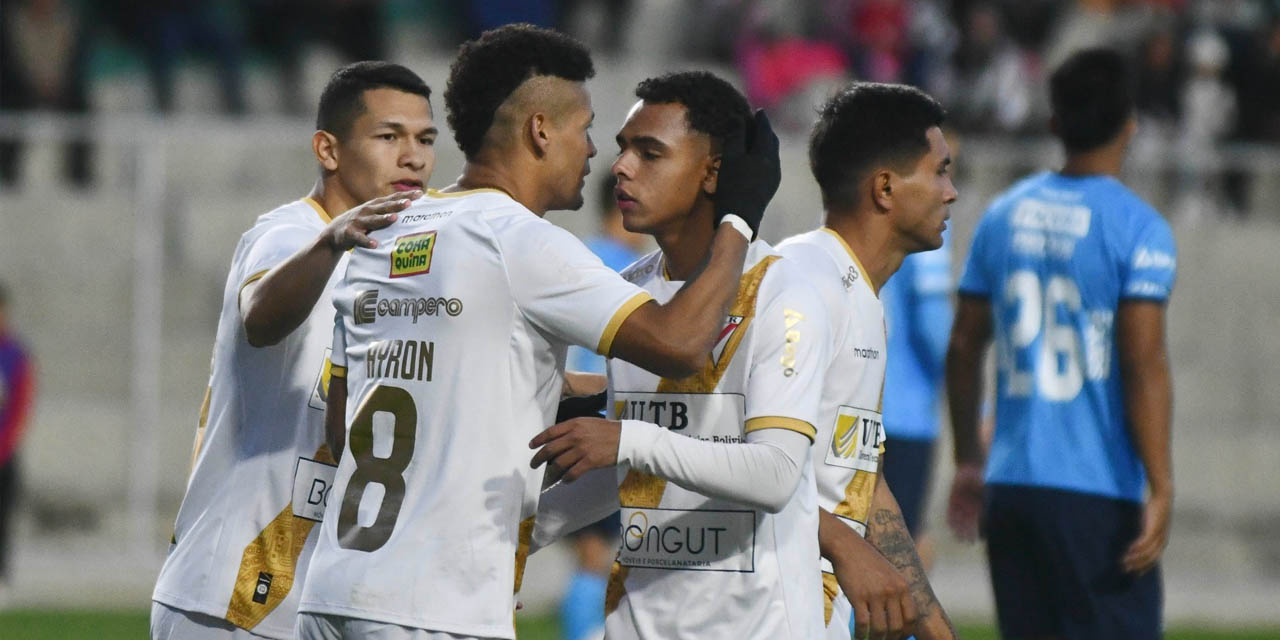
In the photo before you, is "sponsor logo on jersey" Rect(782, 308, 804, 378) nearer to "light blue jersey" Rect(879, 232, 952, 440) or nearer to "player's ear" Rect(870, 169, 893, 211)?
"player's ear" Rect(870, 169, 893, 211)

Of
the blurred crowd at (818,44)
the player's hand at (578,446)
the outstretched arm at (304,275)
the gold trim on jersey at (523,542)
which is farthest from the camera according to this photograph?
the blurred crowd at (818,44)

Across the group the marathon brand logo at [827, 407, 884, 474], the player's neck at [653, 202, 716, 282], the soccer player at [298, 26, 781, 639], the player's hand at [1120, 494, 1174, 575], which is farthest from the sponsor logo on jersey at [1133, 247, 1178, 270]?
the soccer player at [298, 26, 781, 639]

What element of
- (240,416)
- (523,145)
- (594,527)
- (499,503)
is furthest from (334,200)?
(594,527)

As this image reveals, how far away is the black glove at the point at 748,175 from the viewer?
14.5 ft

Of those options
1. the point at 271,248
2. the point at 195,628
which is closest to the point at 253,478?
the point at 195,628

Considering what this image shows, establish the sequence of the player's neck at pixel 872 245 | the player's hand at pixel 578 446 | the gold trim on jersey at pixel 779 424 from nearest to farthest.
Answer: the player's hand at pixel 578 446, the gold trim on jersey at pixel 779 424, the player's neck at pixel 872 245

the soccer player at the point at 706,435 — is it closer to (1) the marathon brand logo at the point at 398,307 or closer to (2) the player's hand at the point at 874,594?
(2) the player's hand at the point at 874,594

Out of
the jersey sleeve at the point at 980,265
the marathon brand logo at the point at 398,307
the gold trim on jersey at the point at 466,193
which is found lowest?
the marathon brand logo at the point at 398,307

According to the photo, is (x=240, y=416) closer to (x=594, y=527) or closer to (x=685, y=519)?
(x=685, y=519)

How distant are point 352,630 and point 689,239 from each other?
1.25 metres

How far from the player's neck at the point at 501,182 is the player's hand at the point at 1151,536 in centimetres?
287

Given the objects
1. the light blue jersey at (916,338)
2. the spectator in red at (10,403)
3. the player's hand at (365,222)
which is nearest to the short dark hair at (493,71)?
the player's hand at (365,222)

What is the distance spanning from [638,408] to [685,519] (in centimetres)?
30

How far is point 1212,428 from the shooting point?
53.0 ft
